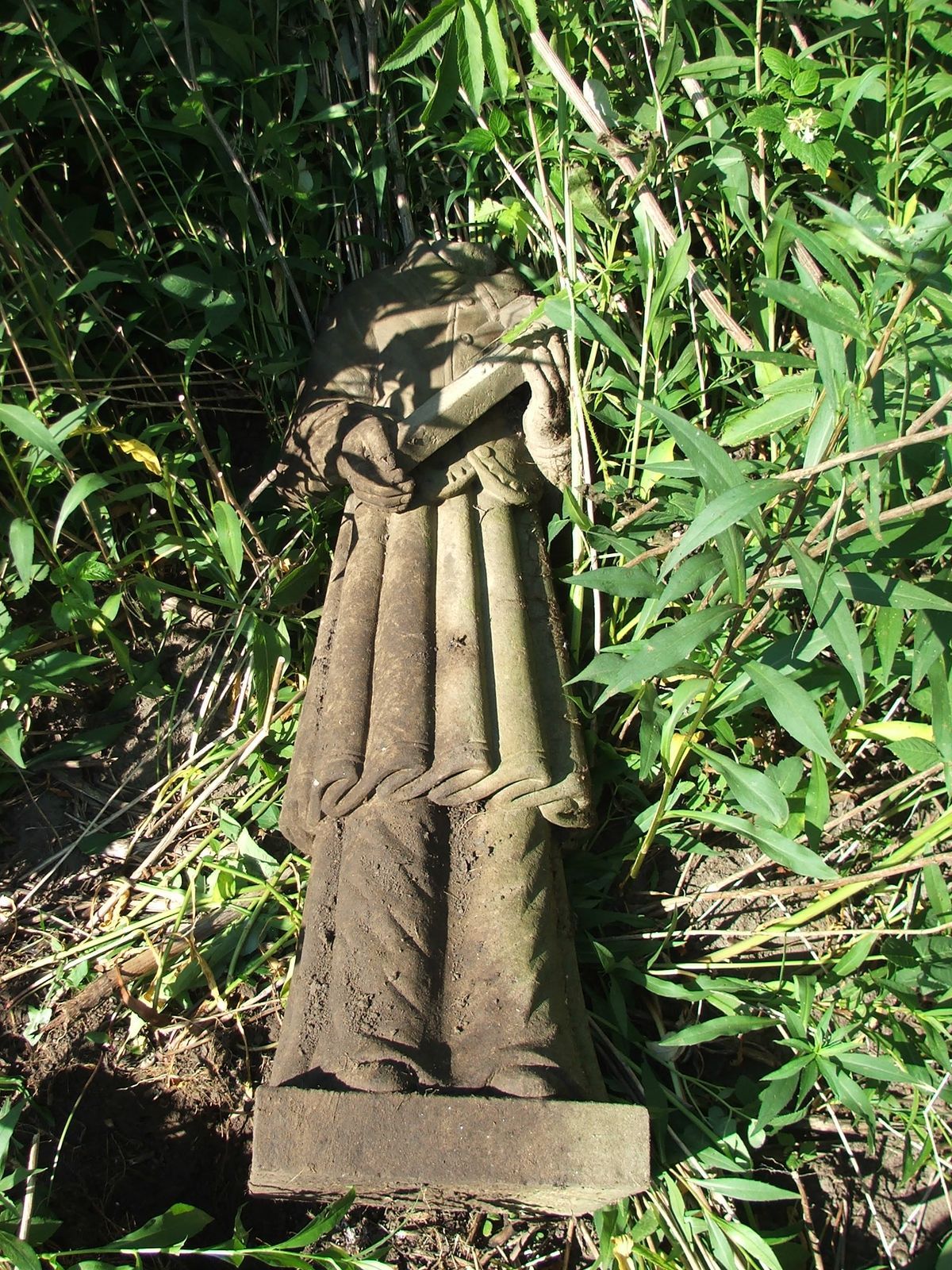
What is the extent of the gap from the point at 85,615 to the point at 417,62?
163cm

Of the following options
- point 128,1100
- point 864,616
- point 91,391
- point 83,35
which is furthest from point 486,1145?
point 83,35

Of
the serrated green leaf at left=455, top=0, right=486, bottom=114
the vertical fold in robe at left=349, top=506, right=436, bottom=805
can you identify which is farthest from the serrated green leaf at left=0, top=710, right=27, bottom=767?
the serrated green leaf at left=455, top=0, right=486, bottom=114

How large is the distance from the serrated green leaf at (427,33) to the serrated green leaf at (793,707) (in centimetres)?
104

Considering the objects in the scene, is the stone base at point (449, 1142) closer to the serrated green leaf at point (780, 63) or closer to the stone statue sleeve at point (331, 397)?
the stone statue sleeve at point (331, 397)

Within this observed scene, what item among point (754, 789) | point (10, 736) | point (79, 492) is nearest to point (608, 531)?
point (754, 789)

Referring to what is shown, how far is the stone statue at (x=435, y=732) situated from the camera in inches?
58.8

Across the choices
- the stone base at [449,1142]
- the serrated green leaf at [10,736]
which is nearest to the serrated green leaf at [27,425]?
the serrated green leaf at [10,736]

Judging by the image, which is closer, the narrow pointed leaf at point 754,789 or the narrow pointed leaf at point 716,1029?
the narrow pointed leaf at point 754,789

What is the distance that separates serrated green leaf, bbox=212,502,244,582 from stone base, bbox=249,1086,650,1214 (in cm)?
109

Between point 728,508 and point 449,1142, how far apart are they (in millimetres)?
919

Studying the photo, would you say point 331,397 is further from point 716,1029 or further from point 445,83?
point 716,1029

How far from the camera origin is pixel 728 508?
48.6 inches

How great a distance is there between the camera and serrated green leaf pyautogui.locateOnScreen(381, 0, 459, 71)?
1.46 m

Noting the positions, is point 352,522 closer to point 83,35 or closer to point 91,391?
point 91,391
